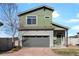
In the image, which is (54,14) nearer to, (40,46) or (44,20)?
(44,20)

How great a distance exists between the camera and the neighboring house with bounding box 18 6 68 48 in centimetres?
2241

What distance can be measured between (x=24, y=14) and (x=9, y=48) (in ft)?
9.01

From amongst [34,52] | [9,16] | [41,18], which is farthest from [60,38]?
[9,16]

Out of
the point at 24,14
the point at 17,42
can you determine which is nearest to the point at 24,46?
the point at 17,42

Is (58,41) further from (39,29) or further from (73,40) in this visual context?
(39,29)

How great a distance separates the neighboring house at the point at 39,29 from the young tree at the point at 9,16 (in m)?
0.58

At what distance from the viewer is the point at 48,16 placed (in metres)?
22.6

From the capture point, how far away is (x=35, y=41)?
2261cm

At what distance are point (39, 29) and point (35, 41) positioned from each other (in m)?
0.94

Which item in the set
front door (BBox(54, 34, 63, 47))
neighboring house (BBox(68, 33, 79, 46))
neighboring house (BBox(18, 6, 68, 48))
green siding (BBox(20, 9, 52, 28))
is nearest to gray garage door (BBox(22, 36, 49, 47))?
neighboring house (BBox(18, 6, 68, 48))

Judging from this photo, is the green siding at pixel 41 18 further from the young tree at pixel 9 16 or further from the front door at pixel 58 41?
the front door at pixel 58 41

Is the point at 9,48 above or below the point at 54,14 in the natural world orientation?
below

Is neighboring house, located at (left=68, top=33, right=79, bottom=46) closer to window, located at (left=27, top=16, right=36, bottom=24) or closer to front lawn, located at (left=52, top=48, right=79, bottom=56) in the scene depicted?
front lawn, located at (left=52, top=48, right=79, bottom=56)

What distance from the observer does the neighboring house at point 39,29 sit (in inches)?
882
